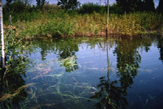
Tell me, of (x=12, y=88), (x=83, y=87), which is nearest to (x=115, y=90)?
(x=83, y=87)

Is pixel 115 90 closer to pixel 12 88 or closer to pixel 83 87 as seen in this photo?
pixel 83 87

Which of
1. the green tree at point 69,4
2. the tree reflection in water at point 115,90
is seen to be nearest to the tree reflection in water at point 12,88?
the tree reflection in water at point 115,90

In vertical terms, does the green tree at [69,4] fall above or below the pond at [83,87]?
above

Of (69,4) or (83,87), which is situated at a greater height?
(69,4)

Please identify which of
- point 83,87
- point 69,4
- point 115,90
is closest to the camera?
point 115,90

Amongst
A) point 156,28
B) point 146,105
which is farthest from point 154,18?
point 146,105

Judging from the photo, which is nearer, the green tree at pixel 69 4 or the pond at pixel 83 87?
the pond at pixel 83 87

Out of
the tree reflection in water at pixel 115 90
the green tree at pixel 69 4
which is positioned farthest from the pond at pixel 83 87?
the green tree at pixel 69 4

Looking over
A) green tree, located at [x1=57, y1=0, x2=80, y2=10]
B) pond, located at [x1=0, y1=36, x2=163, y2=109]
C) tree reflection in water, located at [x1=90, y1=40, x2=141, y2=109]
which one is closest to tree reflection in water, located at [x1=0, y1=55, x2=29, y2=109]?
pond, located at [x1=0, y1=36, x2=163, y2=109]

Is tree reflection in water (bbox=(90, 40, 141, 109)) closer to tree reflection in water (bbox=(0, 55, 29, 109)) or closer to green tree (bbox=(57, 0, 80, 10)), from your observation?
tree reflection in water (bbox=(0, 55, 29, 109))

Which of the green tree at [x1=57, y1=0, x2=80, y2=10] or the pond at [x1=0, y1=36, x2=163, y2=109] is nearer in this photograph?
the pond at [x1=0, y1=36, x2=163, y2=109]

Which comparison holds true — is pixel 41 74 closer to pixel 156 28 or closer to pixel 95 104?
pixel 95 104

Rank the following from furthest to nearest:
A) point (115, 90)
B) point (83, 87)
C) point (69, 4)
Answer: point (69, 4)
point (83, 87)
point (115, 90)

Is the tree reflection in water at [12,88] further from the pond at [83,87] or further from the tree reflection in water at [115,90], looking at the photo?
the tree reflection in water at [115,90]
